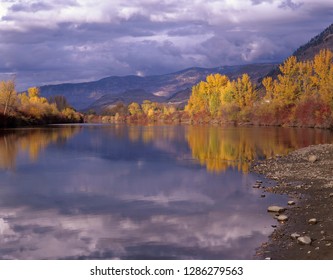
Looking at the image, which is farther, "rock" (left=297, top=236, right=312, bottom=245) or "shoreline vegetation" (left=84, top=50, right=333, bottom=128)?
"shoreline vegetation" (left=84, top=50, right=333, bottom=128)

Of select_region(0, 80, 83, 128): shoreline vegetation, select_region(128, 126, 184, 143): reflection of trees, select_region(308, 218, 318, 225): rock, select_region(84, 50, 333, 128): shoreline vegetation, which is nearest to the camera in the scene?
select_region(308, 218, 318, 225): rock

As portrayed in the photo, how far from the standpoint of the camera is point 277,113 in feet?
330

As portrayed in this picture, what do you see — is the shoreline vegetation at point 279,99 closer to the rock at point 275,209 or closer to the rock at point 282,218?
the rock at point 275,209

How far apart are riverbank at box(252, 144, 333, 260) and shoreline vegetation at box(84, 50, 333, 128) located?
164ft

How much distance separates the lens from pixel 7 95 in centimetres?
9825

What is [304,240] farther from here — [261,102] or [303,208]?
[261,102]

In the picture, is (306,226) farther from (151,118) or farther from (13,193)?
(151,118)

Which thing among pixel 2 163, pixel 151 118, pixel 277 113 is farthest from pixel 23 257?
pixel 151 118

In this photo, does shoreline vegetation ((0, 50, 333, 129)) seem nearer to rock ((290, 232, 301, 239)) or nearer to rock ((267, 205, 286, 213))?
rock ((267, 205, 286, 213))

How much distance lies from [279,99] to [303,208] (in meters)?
88.4

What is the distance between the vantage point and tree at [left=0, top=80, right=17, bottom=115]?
319 feet

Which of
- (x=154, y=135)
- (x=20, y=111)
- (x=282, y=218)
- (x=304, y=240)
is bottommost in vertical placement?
(x=154, y=135)

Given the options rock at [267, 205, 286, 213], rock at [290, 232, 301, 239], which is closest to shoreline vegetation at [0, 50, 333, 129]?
rock at [267, 205, 286, 213]

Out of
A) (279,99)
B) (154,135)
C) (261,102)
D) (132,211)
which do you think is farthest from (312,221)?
(261,102)
